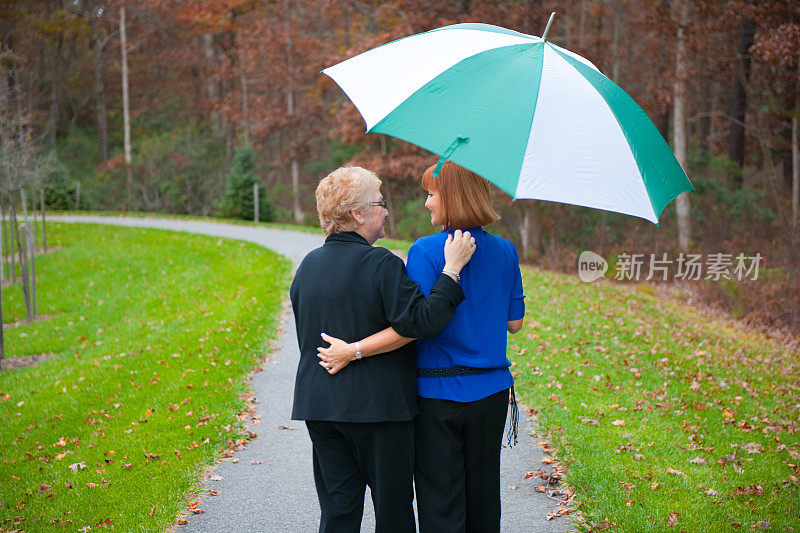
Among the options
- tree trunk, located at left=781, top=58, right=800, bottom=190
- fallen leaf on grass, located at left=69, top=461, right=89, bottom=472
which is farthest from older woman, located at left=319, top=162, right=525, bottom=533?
tree trunk, located at left=781, top=58, right=800, bottom=190

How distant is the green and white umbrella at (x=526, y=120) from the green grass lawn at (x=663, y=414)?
Answer: 237 centimetres

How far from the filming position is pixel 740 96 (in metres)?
20.1

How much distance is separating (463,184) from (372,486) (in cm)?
133

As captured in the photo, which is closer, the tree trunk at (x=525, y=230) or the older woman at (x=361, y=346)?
the older woman at (x=361, y=346)

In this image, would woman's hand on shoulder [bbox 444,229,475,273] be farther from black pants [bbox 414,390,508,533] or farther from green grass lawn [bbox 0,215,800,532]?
green grass lawn [bbox 0,215,800,532]

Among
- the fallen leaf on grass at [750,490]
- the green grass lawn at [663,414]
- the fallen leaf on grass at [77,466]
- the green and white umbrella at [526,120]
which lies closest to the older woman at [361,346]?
the green and white umbrella at [526,120]

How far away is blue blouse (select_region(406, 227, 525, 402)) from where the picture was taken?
9.21ft

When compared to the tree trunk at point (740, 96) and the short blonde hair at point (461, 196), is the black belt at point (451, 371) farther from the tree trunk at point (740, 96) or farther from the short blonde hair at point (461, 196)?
the tree trunk at point (740, 96)

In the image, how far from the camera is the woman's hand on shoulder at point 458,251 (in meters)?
2.69

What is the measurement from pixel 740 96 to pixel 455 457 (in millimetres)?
20621

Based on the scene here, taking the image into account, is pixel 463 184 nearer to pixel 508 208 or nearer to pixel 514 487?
pixel 514 487

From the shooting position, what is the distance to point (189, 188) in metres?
28.3

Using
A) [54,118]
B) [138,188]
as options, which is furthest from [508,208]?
[54,118]

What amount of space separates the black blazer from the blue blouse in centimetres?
8
